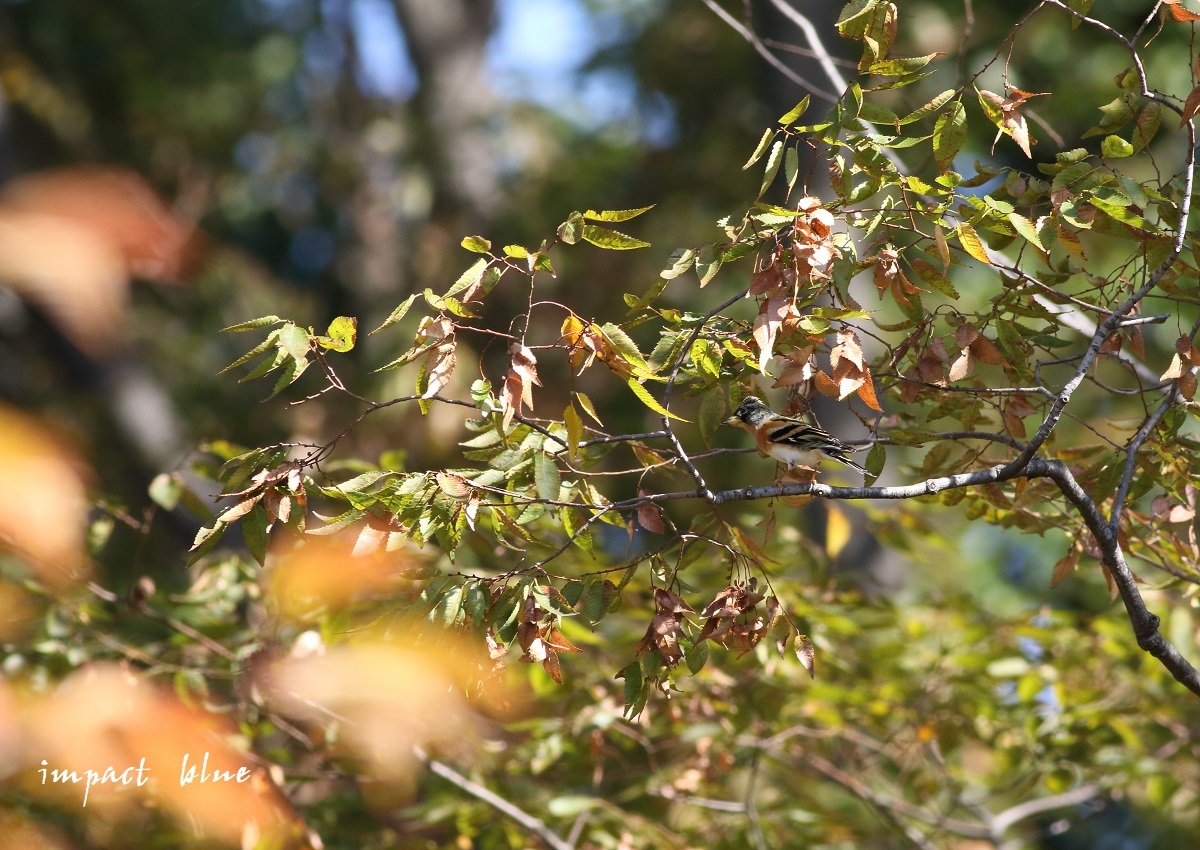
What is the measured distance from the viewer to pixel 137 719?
3.32 feet

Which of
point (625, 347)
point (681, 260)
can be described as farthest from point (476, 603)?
point (681, 260)

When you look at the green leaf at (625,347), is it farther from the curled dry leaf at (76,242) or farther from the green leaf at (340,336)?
the curled dry leaf at (76,242)

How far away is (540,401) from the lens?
7551mm

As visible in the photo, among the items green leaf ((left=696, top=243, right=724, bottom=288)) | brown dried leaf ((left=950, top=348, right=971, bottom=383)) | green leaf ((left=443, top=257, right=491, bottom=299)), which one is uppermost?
green leaf ((left=696, top=243, right=724, bottom=288))

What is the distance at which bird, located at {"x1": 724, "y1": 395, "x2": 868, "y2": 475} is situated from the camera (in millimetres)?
2455

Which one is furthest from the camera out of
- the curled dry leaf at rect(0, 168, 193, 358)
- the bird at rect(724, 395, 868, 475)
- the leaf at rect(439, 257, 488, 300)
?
the bird at rect(724, 395, 868, 475)

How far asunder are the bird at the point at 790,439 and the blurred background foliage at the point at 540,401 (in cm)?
39

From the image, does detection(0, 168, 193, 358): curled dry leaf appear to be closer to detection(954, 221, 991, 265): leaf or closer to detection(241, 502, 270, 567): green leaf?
detection(241, 502, 270, 567): green leaf

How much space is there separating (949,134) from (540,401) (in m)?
5.69

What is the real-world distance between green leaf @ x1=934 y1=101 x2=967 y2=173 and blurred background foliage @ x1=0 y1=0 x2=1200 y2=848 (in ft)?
2.45

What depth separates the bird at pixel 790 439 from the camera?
246 cm

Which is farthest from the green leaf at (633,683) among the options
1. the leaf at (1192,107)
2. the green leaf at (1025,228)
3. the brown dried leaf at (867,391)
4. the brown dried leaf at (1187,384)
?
the leaf at (1192,107)

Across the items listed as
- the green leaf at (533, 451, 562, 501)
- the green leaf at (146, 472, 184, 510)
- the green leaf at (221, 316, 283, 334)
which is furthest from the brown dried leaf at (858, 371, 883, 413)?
the green leaf at (146, 472, 184, 510)

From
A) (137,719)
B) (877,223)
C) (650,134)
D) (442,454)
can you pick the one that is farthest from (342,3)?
(137,719)
